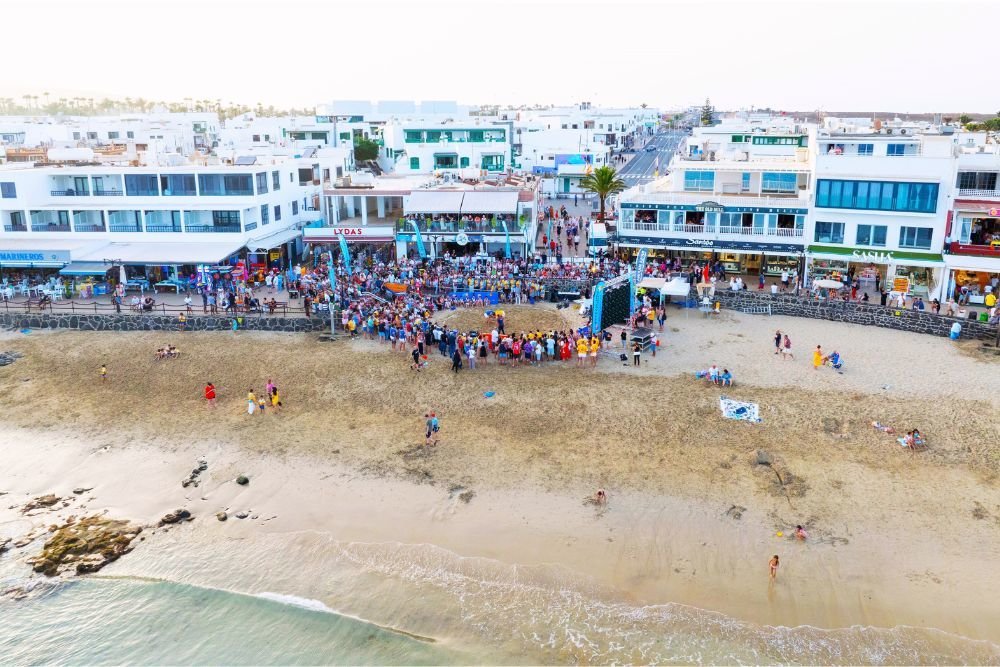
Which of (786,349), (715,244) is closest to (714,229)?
(715,244)

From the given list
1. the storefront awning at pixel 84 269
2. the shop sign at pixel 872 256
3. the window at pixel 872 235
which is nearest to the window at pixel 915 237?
the window at pixel 872 235

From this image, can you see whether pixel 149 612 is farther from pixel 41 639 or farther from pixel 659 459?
pixel 659 459

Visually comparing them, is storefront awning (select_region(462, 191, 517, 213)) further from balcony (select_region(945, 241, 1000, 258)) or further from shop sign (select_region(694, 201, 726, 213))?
balcony (select_region(945, 241, 1000, 258))

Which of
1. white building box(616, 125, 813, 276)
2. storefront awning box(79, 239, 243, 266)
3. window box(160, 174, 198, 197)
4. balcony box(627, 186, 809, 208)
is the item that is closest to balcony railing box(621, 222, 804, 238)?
white building box(616, 125, 813, 276)

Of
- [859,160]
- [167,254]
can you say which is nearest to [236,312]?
[167,254]

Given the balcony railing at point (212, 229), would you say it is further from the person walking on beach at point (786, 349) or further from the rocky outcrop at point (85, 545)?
the person walking on beach at point (786, 349)

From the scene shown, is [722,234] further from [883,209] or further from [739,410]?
[739,410]

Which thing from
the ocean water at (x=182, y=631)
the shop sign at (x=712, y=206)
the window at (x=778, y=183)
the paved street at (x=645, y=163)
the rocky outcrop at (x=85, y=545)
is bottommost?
the ocean water at (x=182, y=631)
